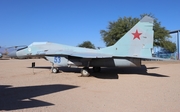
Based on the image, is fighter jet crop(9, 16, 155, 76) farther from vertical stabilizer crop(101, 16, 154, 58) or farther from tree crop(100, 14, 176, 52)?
tree crop(100, 14, 176, 52)

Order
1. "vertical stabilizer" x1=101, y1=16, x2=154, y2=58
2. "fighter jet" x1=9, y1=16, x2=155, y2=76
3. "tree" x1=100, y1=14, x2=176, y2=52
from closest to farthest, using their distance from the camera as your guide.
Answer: "fighter jet" x1=9, y1=16, x2=155, y2=76 < "vertical stabilizer" x1=101, y1=16, x2=154, y2=58 < "tree" x1=100, y1=14, x2=176, y2=52

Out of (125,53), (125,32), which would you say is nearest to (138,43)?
(125,53)

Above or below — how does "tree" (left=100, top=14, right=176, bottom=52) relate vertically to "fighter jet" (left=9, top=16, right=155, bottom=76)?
above

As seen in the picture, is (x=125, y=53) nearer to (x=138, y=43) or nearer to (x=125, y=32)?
(x=138, y=43)

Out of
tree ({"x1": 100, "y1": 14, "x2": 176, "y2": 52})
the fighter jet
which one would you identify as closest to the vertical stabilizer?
the fighter jet

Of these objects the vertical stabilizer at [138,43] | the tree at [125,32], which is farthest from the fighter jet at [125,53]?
the tree at [125,32]

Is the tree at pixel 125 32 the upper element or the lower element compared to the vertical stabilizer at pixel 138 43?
upper

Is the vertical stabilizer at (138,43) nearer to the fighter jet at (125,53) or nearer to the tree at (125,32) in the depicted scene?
the fighter jet at (125,53)

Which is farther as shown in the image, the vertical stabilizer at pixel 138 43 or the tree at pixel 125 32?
the tree at pixel 125 32

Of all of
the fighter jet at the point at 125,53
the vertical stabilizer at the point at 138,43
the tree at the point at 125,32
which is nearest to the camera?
the fighter jet at the point at 125,53

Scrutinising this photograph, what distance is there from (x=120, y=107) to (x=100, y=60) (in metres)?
8.94

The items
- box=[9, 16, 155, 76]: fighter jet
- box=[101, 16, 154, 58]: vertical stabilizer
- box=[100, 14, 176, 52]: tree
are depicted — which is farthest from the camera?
box=[100, 14, 176, 52]: tree

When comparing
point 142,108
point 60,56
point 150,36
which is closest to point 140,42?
point 150,36

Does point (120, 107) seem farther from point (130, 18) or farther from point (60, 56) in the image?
point (130, 18)
